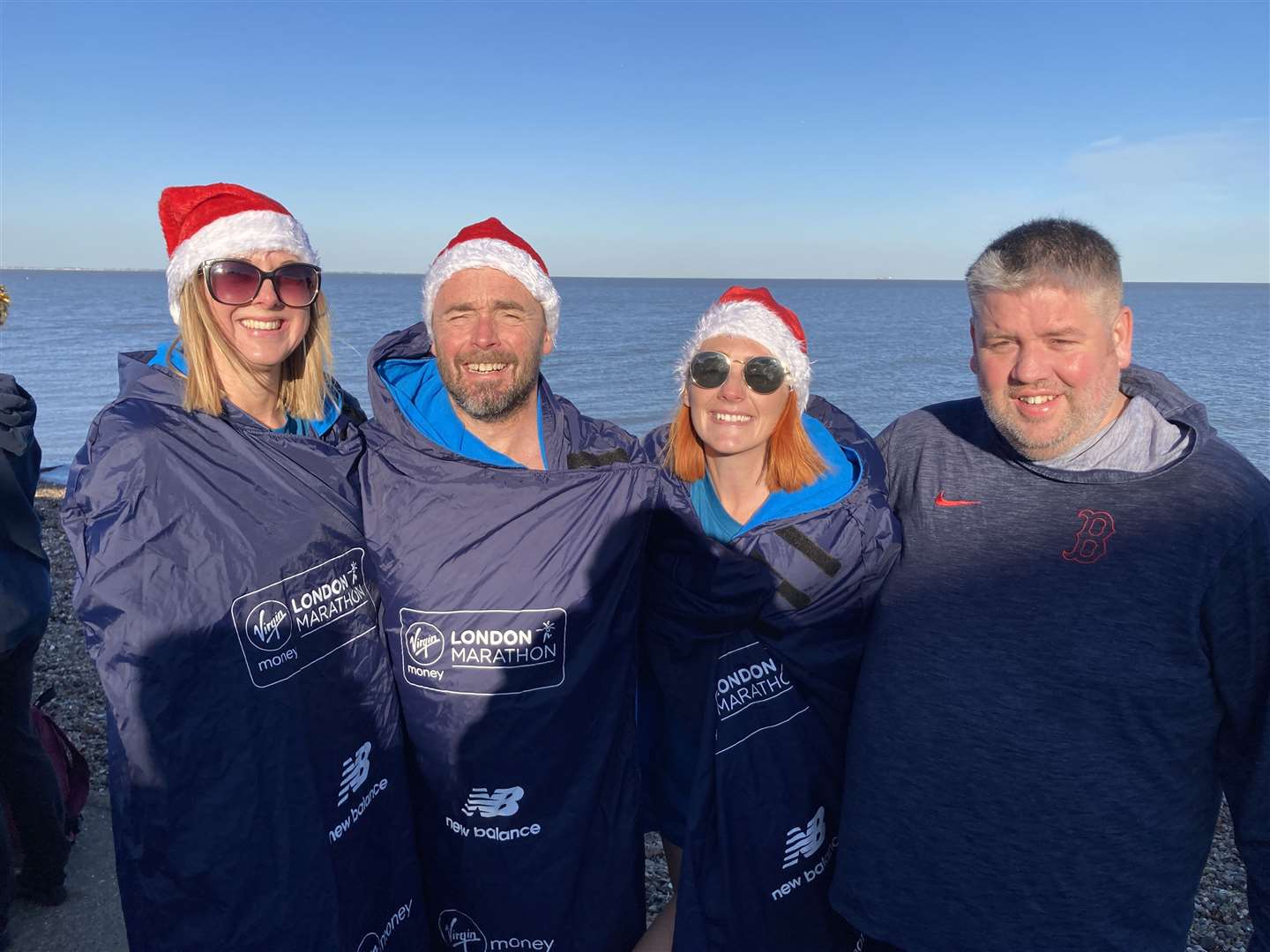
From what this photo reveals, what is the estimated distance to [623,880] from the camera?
314cm

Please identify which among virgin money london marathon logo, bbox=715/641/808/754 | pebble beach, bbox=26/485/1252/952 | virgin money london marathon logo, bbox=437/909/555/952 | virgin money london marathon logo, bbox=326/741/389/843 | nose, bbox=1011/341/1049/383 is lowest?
pebble beach, bbox=26/485/1252/952

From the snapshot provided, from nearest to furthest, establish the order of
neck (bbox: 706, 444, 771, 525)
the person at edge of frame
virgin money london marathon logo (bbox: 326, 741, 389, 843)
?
virgin money london marathon logo (bbox: 326, 741, 389, 843) < neck (bbox: 706, 444, 771, 525) < the person at edge of frame

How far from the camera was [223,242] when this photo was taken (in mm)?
2922

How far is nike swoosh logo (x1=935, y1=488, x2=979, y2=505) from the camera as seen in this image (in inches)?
105

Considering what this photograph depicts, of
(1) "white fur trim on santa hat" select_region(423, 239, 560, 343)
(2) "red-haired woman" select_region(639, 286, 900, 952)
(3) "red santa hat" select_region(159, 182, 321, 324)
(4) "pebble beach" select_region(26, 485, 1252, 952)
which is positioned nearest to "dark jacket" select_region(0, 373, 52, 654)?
(3) "red santa hat" select_region(159, 182, 321, 324)

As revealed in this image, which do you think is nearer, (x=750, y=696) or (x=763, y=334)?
(x=750, y=696)

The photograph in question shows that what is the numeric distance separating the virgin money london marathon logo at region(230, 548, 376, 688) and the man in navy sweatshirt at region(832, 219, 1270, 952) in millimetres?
1892

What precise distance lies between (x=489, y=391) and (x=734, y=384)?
101 cm

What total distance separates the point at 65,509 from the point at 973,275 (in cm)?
283

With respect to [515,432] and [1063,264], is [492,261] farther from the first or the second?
[1063,264]

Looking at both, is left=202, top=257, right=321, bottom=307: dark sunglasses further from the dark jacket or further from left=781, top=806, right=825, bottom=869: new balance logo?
left=781, top=806, right=825, bottom=869: new balance logo

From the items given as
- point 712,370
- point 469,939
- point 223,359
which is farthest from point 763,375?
point 469,939

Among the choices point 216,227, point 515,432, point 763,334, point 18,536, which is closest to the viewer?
point 216,227

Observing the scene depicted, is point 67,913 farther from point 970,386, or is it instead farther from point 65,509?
point 970,386
